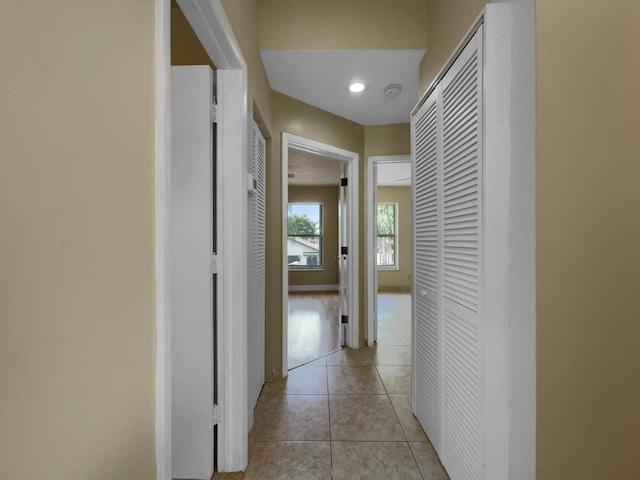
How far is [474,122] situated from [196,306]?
1.44 metres

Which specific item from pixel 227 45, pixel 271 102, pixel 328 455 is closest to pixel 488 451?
pixel 328 455

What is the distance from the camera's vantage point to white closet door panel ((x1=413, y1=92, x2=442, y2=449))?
5.53 ft

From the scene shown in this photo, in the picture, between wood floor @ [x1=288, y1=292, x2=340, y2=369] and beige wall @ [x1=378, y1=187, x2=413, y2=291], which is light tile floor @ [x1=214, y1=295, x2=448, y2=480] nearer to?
wood floor @ [x1=288, y1=292, x2=340, y2=369]

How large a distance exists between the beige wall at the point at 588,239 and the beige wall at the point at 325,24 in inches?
54.0

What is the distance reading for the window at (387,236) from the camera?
7531 millimetres

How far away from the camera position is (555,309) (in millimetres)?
937

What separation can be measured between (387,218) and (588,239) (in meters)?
6.87

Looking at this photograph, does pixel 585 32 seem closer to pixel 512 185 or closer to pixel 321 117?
pixel 512 185

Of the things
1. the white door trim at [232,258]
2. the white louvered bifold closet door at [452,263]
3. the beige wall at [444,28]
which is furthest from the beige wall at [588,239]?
the white door trim at [232,258]

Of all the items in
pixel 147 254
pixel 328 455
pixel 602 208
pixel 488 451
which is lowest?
pixel 328 455

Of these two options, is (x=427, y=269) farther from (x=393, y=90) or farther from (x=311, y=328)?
(x=311, y=328)

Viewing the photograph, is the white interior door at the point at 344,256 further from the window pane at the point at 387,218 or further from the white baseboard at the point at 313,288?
the window pane at the point at 387,218

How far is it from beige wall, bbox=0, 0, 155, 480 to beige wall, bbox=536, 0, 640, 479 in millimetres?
1092

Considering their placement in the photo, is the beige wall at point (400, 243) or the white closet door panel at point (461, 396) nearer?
the white closet door panel at point (461, 396)
